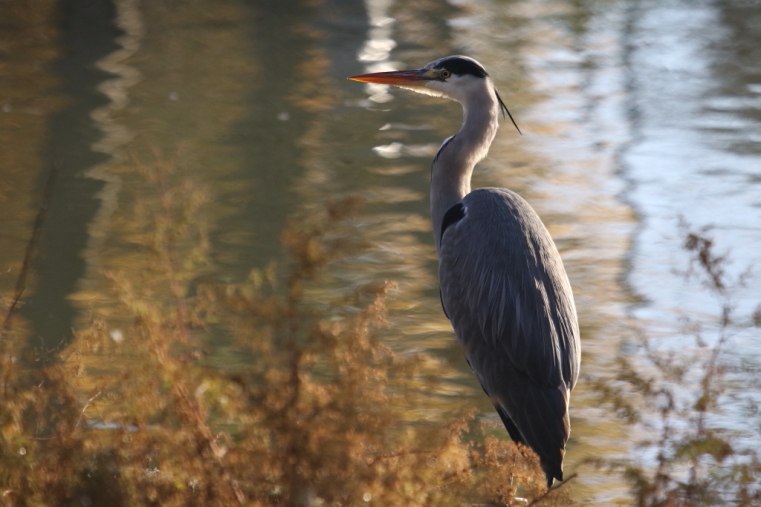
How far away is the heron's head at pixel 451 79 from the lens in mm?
4148

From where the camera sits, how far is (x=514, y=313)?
3299mm

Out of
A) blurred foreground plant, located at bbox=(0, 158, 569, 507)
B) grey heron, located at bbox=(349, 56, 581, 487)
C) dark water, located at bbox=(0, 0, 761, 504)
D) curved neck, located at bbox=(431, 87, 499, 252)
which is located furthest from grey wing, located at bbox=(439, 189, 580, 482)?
blurred foreground plant, located at bbox=(0, 158, 569, 507)

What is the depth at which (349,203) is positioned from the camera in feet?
6.02

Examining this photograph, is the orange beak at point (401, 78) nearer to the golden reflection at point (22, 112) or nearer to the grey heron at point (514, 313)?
the grey heron at point (514, 313)

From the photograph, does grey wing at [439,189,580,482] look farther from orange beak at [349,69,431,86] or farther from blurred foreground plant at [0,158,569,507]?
blurred foreground plant at [0,158,569,507]

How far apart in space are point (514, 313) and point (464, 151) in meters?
1.02

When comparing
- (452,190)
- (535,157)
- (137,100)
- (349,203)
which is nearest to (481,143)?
(452,190)

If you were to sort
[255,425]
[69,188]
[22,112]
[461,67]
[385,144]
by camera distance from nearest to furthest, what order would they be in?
1. [255,425]
2. [461,67]
3. [69,188]
4. [385,144]
5. [22,112]

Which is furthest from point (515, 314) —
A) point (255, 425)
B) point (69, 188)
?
point (69, 188)

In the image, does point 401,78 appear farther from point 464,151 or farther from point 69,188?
point 69,188

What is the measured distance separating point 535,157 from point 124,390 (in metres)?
6.20

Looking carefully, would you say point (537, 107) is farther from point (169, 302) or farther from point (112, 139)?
point (169, 302)

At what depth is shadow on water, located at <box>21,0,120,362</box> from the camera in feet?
15.0

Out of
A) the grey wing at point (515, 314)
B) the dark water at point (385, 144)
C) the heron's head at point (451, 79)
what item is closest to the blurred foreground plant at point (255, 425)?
the dark water at point (385, 144)
